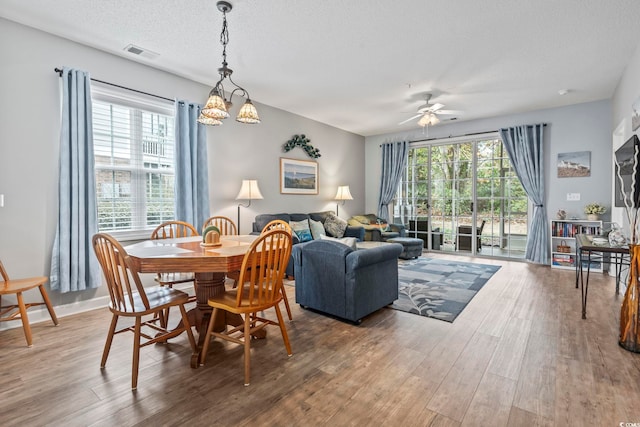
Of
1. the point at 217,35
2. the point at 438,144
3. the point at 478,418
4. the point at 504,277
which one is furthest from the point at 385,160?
the point at 478,418

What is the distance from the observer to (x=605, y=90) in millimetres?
4582

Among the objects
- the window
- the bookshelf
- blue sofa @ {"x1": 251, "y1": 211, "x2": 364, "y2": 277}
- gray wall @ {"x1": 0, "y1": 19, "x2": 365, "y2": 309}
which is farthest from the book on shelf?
the window

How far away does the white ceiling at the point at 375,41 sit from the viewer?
8.65 ft

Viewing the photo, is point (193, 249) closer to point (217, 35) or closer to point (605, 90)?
point (217, 35)

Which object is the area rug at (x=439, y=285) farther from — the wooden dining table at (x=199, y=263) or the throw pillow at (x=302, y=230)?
the wooden dining table at (x=199, y=263)

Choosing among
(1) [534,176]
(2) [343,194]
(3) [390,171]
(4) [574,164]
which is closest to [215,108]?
(2) [343,194]

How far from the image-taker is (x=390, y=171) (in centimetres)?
732

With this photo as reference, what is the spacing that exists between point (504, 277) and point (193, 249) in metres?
4.33

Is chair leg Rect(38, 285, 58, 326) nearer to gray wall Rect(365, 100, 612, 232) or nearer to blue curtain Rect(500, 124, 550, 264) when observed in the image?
blue curtain Rect(500, 124, 550, 264)

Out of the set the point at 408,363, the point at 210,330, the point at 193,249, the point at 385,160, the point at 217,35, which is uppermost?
the point at 217,35

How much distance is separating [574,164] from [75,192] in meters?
7.02

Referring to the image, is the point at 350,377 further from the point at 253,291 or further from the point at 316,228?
the point at 316,228

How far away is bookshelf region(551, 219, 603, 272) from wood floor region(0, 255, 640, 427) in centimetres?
251

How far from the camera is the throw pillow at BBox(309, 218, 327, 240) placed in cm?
536
